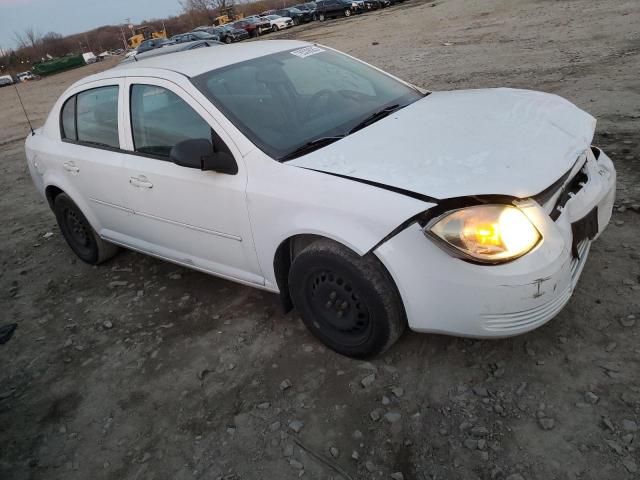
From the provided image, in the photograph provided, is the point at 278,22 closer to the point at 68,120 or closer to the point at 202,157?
the point at 68,120

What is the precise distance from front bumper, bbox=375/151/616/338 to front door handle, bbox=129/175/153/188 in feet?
5.58

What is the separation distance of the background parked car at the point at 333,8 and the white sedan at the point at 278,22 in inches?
104

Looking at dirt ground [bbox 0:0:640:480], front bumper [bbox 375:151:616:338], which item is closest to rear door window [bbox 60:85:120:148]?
dirt ground [bbox 0:0:640:480]

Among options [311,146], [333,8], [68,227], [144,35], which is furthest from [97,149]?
[144,35]

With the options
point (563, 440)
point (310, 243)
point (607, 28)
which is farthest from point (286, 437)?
point (607, 28)

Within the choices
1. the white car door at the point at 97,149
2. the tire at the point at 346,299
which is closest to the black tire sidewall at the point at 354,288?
the tire at the point at 346,299

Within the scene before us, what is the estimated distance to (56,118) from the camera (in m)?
4.17

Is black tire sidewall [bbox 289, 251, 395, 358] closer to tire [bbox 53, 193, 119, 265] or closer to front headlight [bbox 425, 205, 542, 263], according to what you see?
front headlight [bbox 425, 205, 542, 263]

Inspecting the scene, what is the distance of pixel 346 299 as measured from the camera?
8.49 ft

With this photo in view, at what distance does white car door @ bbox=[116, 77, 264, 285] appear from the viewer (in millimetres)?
2844

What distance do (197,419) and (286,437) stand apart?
0.51m

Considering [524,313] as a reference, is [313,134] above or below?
above

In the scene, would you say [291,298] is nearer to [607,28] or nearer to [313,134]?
[313,134]

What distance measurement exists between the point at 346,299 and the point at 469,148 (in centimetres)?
95
